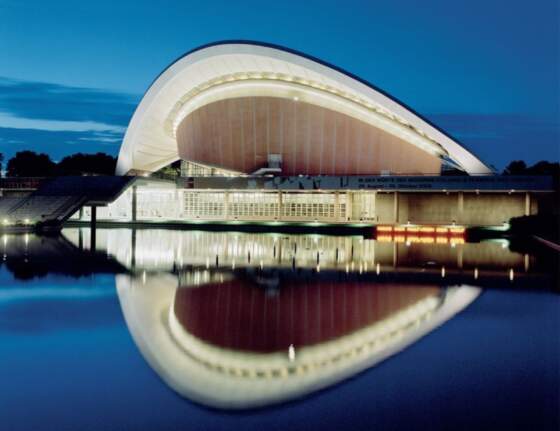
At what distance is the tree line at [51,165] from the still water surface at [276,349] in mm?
70043

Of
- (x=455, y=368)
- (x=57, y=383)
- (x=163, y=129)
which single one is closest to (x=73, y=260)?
(x=57, y=383)

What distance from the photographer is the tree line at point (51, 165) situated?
84625 millimetres

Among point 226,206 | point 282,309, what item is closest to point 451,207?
point 226,206

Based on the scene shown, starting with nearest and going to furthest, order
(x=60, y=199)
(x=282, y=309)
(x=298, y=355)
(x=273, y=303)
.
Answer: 1. (x=298, y=355)
2. (x=282, y=309)
3. (x=273, y=303)
4. (x=60, y=199)

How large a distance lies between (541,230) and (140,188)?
26.6 meters

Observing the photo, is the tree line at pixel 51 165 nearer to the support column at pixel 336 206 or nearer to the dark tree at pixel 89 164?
the dark tree at pixel 89 164

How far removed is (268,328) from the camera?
9.08 meters

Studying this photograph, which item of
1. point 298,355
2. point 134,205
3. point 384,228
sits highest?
point 134,205

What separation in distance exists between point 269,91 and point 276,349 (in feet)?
126

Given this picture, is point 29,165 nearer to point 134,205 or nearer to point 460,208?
point 134,205

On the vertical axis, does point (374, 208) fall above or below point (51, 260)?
above

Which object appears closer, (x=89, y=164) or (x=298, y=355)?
(x=298, y=355)

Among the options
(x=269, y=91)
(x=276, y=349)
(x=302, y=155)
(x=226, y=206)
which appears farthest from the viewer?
(x=302, y=155)

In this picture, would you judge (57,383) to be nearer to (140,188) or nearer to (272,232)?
(272,232)
